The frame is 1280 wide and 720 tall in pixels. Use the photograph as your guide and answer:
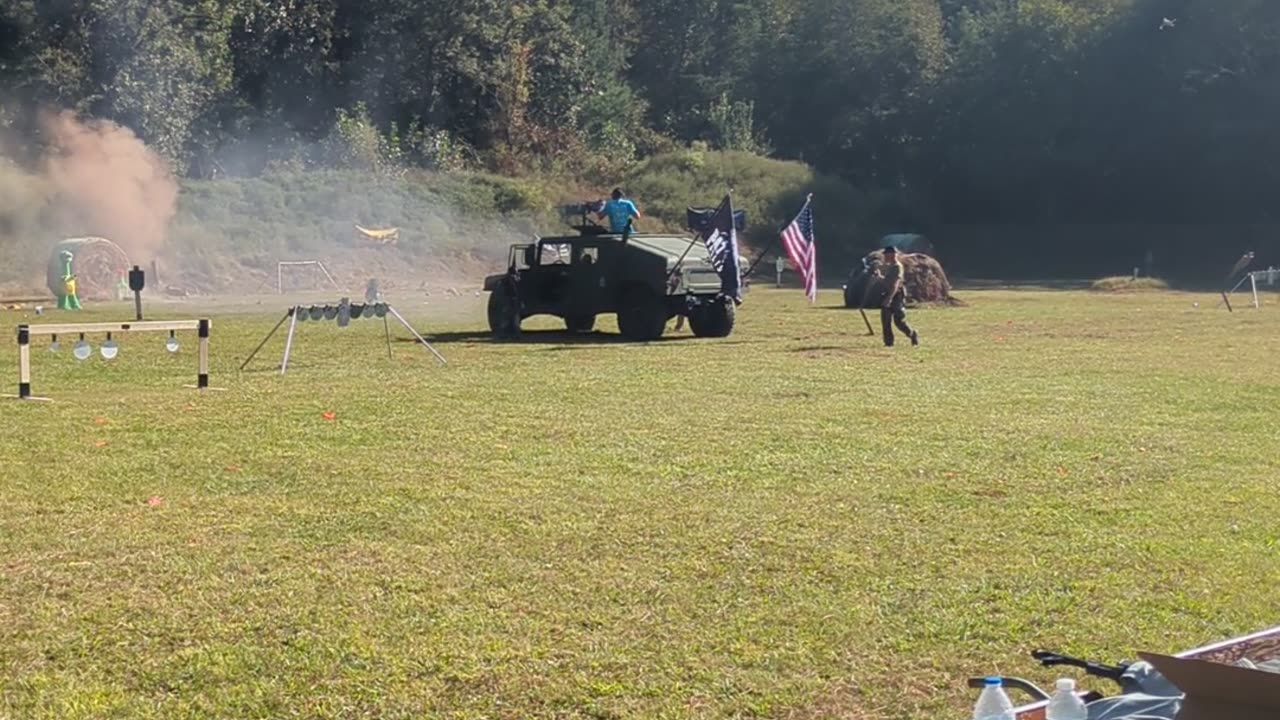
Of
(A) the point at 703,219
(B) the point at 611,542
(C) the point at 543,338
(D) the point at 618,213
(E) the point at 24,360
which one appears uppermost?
(D) the point at 618,213

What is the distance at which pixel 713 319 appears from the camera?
23938 millimetres

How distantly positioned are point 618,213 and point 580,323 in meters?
2.19

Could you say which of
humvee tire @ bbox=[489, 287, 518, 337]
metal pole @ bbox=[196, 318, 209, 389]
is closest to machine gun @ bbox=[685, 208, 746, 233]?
humvee tire @ bbox=[489, 287, 518, 337]

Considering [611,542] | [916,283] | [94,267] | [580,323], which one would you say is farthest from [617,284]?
[94,267]

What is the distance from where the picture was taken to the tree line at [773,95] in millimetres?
53375

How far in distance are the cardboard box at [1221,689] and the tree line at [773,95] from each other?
Answer: 5197 centimetres

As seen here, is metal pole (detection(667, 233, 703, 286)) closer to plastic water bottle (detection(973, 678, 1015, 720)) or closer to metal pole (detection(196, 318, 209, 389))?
metal pole (detection(196, 318, 209, 389))

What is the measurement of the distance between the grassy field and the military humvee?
7.02m

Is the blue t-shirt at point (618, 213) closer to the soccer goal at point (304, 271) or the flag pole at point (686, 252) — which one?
the flag pole at point (686, 252)

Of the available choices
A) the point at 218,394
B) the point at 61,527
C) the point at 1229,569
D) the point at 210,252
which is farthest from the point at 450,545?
the point at 210,252

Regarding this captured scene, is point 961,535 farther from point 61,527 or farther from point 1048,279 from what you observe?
point 1048,279

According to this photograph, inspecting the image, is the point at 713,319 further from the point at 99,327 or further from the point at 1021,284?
the point at 1021,284

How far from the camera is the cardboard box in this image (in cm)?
327

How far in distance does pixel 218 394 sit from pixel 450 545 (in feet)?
26.5
